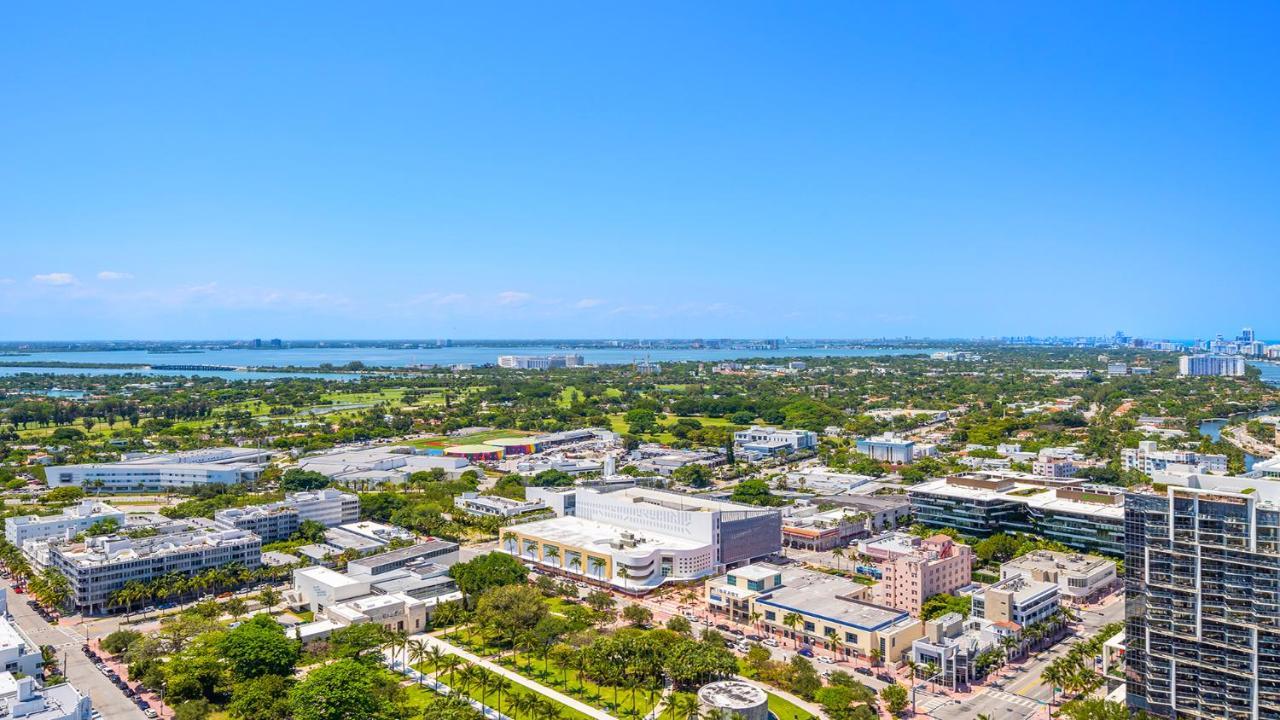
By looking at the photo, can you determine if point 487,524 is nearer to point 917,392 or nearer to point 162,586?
point 162,586

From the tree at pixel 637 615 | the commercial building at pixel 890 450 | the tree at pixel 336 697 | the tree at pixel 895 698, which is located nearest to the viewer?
the tree at pixel 336 697

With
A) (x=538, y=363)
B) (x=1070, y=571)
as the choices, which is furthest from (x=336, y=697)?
(x=538, y=363)

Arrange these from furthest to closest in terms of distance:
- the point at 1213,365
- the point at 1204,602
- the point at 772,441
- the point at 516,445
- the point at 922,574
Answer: the point at 1213,365
the point at 772,441
the point at 516,445
the point at 922,574
the point at 1204,602

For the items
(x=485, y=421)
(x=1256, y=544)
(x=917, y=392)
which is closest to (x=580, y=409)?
(x=485, y=421)

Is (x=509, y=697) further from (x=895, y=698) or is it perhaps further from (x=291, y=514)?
(x=291, y=514)

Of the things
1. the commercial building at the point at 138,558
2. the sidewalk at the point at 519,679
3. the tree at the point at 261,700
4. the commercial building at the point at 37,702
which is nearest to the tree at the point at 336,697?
the tree at the point at 261,700

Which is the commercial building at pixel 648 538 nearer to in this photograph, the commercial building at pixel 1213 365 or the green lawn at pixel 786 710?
the green lawn at pixel 786 710
